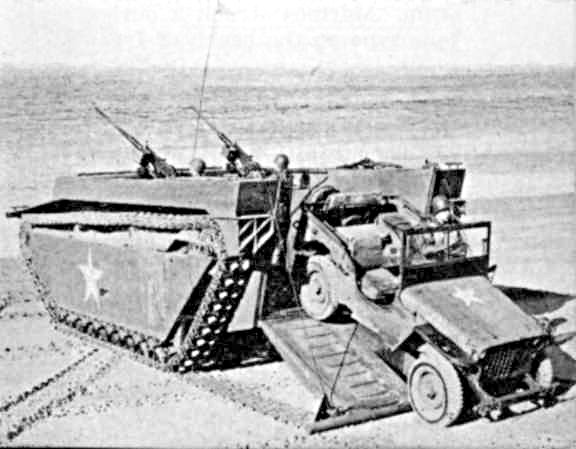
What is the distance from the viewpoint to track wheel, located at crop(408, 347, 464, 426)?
9469 millimetres

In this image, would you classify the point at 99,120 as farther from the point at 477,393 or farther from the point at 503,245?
the point at 477,393

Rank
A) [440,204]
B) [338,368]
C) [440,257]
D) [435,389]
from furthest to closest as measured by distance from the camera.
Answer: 1. [440,204]
2. [440,257]
3. [338,368]
4. [435,389]

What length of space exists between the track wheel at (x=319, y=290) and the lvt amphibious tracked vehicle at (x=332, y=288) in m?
0.02

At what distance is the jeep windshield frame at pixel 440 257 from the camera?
10.3m

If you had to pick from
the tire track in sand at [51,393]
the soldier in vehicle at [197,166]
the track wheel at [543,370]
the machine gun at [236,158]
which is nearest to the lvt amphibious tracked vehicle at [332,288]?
the track wheel at [543,370]

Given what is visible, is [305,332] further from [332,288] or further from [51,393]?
[51,393]

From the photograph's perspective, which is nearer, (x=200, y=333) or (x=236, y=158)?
(x=200, y=333)

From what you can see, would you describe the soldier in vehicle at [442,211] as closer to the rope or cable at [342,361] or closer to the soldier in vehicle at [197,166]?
the rope or cable at [342,361]

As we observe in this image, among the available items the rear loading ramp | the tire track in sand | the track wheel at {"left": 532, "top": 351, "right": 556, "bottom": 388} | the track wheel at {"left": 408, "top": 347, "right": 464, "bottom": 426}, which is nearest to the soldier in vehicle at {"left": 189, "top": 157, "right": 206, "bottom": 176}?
the tire track in sand

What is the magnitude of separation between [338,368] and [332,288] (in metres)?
0.91

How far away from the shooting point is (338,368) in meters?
10.4

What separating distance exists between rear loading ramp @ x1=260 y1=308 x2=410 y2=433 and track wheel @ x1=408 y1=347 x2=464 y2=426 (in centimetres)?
27

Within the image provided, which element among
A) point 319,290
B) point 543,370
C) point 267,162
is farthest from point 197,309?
point 267,162

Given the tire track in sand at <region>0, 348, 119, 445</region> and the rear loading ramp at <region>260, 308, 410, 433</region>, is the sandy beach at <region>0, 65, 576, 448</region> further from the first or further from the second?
the rear loading ramp at <region>260, 308, 410, 433</region>
